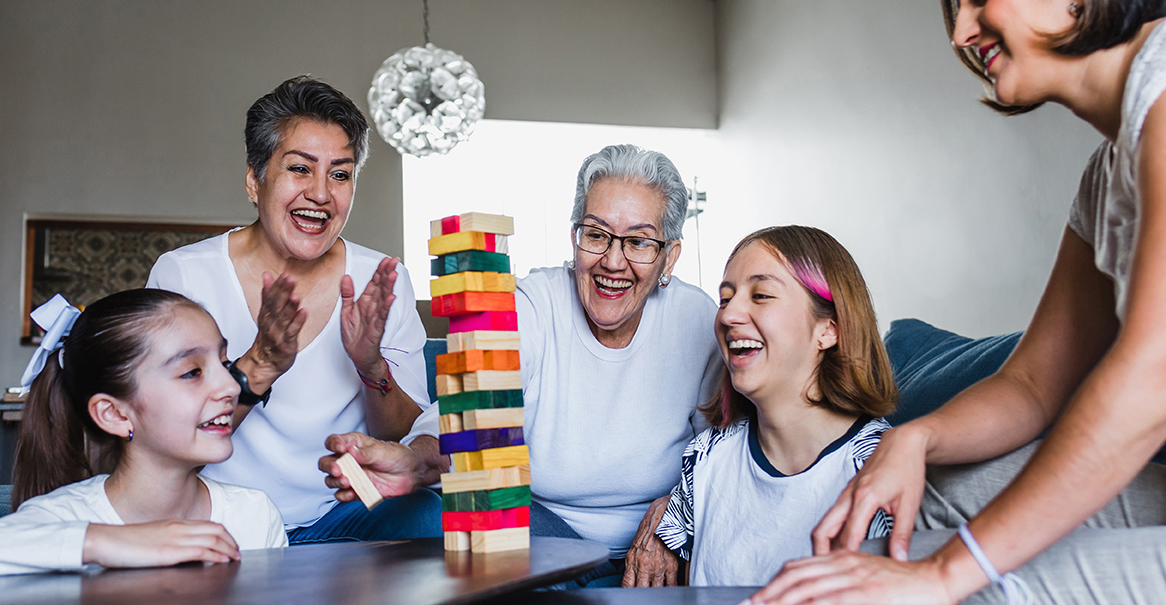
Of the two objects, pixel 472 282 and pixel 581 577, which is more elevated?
pixel 472 282

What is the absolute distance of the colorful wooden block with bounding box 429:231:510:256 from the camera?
107cm

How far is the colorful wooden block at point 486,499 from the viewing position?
103 cm

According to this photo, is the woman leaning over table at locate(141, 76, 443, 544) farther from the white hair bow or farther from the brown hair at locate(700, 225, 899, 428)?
the brown hair at locate(700, 225, 899, 428)

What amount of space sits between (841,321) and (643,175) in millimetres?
527

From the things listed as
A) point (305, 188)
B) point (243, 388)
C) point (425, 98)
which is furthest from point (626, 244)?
point (425, 98)

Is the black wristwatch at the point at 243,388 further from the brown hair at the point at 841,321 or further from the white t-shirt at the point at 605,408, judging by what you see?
the brown hair at the point at 841,321

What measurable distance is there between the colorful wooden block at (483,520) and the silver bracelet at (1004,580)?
1.69 feet

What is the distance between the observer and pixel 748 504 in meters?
1.42

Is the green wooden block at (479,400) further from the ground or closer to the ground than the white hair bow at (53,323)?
closer to the ground

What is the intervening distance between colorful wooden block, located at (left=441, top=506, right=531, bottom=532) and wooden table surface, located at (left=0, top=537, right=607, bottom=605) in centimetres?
3

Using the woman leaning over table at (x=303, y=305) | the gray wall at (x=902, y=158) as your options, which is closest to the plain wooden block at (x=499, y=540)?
the woman leaning over table at (x=303, y=305)

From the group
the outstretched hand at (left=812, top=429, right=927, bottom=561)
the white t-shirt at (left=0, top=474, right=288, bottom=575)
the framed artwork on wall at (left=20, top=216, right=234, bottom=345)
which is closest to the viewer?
the outstretched hand at (left=812, top=429, right=927, bottom=561)

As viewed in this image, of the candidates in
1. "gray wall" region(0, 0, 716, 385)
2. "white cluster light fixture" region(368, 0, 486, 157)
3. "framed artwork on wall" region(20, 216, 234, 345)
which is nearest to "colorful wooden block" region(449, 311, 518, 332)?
"white cluster light fixture" region(368, 0, 486, 157)

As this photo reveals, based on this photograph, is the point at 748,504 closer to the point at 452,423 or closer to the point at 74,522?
the point at 452,423
